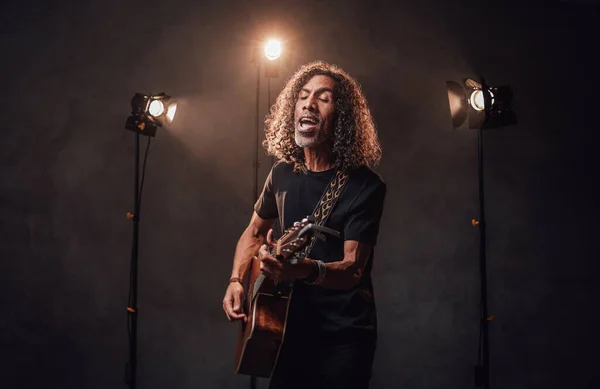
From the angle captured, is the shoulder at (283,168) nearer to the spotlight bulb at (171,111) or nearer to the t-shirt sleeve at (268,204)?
the t-shirt sleeve at (268,204)

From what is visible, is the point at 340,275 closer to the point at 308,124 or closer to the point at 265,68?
the point at 308,124

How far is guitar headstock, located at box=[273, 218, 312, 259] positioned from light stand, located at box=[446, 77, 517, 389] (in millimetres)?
1999

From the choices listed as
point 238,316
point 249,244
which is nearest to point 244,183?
point 249,244

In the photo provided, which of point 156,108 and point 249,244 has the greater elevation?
point 156,108

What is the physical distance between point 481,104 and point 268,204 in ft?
5.94

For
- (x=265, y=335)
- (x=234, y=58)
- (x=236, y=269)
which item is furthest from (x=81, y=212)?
(x=265, y=335)

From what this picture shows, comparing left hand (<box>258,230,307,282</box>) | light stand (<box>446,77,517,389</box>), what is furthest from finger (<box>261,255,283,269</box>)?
light stand (<box>446,77,517,389</box>)

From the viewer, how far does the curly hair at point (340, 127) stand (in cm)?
222

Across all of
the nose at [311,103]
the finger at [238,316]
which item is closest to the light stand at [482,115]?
the nose at [311,103]

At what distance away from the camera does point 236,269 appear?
8.00ft

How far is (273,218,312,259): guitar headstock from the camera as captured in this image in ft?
6.00

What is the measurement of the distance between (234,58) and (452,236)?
198 centimetres

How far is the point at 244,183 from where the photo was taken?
12.7ft

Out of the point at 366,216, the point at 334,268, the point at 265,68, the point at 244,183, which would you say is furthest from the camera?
the point at 244,183
